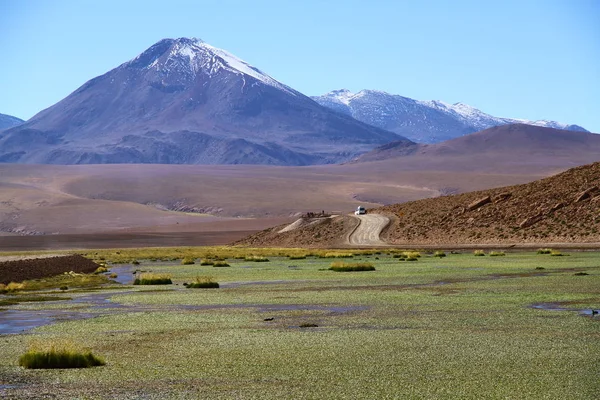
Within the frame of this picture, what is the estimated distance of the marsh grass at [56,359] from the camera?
17969mm

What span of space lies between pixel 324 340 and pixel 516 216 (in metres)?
74.4

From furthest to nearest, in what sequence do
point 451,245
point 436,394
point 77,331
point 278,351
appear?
point 451,245
point 77,331
point 278,351
point 436,394

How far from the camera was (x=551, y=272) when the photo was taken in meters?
42.2

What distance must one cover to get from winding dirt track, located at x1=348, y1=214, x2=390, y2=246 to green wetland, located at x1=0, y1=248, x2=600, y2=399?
5602 centimetres

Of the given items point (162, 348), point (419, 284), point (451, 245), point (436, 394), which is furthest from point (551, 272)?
point (451, 245)

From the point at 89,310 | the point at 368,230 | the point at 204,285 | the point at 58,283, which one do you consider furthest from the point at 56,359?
the point at 368,230

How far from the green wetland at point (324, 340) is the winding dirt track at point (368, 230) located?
184 feet

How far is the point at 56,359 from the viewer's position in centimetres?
1816

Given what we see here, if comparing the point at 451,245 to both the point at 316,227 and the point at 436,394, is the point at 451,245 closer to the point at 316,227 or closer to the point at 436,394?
the point at 316,227

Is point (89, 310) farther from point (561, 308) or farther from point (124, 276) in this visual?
point (124, 276)

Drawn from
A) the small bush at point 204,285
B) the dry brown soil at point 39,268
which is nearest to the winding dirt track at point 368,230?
the dry brown soil at point 39,268

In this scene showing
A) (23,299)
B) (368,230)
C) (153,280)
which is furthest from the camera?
(368,230)

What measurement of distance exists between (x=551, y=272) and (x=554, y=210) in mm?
49711

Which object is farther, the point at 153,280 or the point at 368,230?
the point at 368,230
